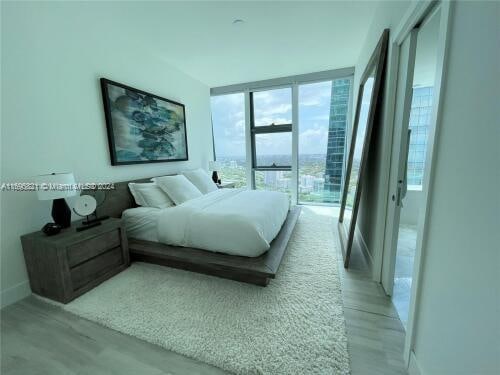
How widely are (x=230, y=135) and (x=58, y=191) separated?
12.4 ft

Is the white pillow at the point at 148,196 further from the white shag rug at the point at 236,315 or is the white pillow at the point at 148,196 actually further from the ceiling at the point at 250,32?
the ceiling at the point at 250,32

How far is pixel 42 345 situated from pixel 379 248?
2.70m

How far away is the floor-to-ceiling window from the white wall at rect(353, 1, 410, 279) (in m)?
1.79

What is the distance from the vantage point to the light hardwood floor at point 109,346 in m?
1.22

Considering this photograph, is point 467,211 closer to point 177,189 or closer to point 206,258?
point 206,258

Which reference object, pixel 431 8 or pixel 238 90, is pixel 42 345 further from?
pixel 238 90

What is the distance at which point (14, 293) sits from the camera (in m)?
1.81

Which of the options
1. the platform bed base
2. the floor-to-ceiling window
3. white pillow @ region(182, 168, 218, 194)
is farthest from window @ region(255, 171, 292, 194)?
the platform bed base

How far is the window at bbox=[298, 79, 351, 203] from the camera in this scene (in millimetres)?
4293

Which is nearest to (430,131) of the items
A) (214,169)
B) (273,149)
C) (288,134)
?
(288,134)

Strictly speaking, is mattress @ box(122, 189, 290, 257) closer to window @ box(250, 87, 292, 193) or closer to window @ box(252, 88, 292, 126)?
window @ box(250, 87, 292, 193)

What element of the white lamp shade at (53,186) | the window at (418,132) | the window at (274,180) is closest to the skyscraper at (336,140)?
the window at (274,180)

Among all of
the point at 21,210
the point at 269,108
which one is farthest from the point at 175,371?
the point at 269,108

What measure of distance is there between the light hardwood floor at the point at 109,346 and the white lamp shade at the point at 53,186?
954 mm
